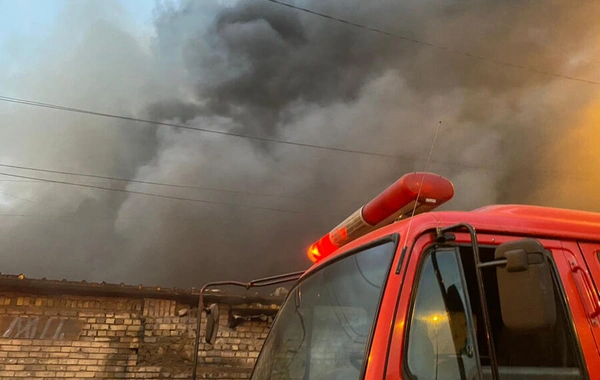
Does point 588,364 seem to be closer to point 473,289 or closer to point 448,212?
point 473,289

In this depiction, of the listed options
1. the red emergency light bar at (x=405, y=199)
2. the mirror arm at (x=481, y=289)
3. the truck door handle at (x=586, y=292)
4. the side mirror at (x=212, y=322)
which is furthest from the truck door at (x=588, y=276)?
the side mirror at (x=212, y=322)

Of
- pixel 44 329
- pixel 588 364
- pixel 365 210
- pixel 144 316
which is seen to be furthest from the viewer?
pixel 144 316

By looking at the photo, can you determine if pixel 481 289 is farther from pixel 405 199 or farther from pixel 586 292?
pixel 405 199

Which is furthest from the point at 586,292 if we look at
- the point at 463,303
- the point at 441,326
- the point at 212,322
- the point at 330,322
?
the point at 212,322

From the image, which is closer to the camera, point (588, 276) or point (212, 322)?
point (588, 276)

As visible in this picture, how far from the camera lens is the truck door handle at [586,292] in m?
2.04

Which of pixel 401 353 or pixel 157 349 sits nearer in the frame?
pixel 401 353

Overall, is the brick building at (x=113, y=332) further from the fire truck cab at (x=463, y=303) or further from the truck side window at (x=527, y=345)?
the truck side window at (x=527, y=345)

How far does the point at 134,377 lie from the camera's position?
6.92 meters

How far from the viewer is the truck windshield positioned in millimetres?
1993

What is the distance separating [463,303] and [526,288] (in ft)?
1.14

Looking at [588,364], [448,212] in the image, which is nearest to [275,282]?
[448,212]

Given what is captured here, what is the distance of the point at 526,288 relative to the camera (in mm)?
1641

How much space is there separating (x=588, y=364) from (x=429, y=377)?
718mm
